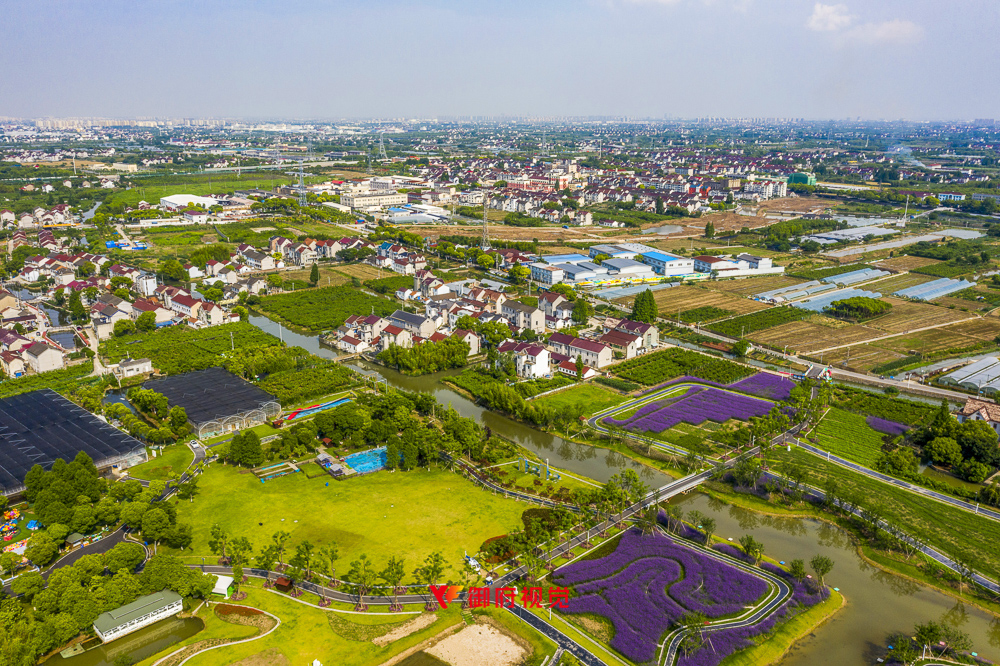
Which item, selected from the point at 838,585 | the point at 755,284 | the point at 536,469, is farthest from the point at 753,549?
the point at 755,284

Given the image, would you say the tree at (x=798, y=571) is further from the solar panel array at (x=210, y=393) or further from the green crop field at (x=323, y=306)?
the green crop field at (x=323, y=306)

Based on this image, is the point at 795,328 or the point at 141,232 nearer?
the point at 795,328

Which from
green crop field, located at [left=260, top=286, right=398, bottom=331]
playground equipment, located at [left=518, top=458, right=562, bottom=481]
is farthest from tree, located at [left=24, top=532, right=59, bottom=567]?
green crop field, located at [left=260, top=286, right=398, bottom=331]

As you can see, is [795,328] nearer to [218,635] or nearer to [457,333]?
[457,333]

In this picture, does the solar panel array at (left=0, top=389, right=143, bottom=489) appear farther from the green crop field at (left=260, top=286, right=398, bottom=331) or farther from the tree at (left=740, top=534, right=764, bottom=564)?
the tree at (left=740, top=534, right=764, bottom=564)

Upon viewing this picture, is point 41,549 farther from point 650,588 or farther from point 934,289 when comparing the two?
point 934,289

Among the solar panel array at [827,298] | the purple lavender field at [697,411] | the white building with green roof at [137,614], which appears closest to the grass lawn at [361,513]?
the white building with green roof at [137,614]

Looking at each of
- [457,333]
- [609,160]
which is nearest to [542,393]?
[457,333]
